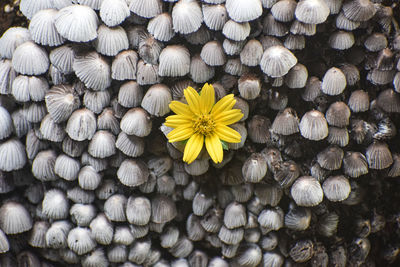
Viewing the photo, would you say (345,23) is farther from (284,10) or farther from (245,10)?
(245,10)

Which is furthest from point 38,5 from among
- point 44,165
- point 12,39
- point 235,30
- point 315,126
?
point 315,126

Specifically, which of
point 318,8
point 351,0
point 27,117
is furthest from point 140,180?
point 351,0

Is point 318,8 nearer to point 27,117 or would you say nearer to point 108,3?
point 108,3

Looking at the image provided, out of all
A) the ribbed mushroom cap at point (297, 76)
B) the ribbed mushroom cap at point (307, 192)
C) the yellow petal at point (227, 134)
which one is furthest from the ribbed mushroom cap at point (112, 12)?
the ribbed mushroom cap at point (307, 192)

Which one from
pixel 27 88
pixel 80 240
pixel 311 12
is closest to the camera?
pixel 311 12

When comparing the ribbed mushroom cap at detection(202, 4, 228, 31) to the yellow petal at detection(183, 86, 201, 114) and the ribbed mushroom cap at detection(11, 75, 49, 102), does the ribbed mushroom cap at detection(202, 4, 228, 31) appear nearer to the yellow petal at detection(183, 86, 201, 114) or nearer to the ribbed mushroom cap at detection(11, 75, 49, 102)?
the yellow petal at detection(183, 86, 201, 114)

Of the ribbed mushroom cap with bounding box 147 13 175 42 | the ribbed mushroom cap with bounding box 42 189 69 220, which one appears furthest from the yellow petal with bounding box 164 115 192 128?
the ribbed mushroom cap with bounding box 42 189 69 220
